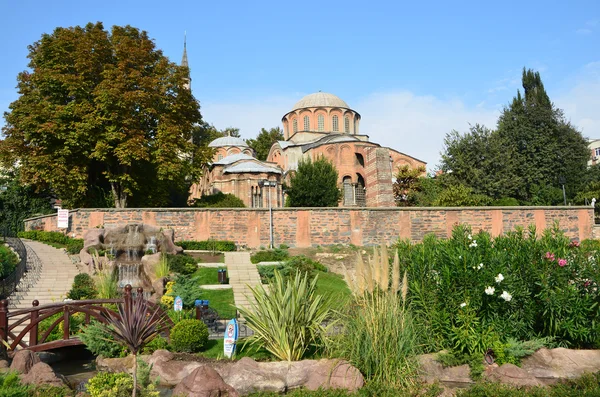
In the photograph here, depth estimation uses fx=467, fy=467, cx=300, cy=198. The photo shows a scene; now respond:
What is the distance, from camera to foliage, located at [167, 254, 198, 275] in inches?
641

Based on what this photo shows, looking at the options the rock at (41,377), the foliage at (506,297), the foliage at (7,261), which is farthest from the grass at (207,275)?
the foliage at (506,297)

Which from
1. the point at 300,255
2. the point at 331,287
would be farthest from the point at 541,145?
the point at 331,287

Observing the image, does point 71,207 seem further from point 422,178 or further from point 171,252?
point 422,178

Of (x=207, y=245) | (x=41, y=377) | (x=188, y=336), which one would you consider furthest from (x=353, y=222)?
(x=41, y=377)

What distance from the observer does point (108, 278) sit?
13.1 m

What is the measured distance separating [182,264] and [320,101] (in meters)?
31.7

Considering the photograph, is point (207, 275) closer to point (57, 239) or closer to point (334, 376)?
point (57, 239)

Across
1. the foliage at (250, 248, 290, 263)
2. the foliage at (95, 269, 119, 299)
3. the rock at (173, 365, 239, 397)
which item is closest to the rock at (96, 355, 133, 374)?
the rock at (173, 365, 239, 397)

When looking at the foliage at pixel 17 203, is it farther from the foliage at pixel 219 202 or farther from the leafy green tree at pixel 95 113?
the foliage at pixel 219 202

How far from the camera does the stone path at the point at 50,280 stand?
45.4ft

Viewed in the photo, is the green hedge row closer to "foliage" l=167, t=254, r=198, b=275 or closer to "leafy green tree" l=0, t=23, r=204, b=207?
"leafy green tree" l=0, t=23, r=204, b=207

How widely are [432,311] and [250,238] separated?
14680 millimetres

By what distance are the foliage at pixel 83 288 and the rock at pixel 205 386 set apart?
802cm

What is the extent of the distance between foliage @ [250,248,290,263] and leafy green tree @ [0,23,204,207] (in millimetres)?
6807
